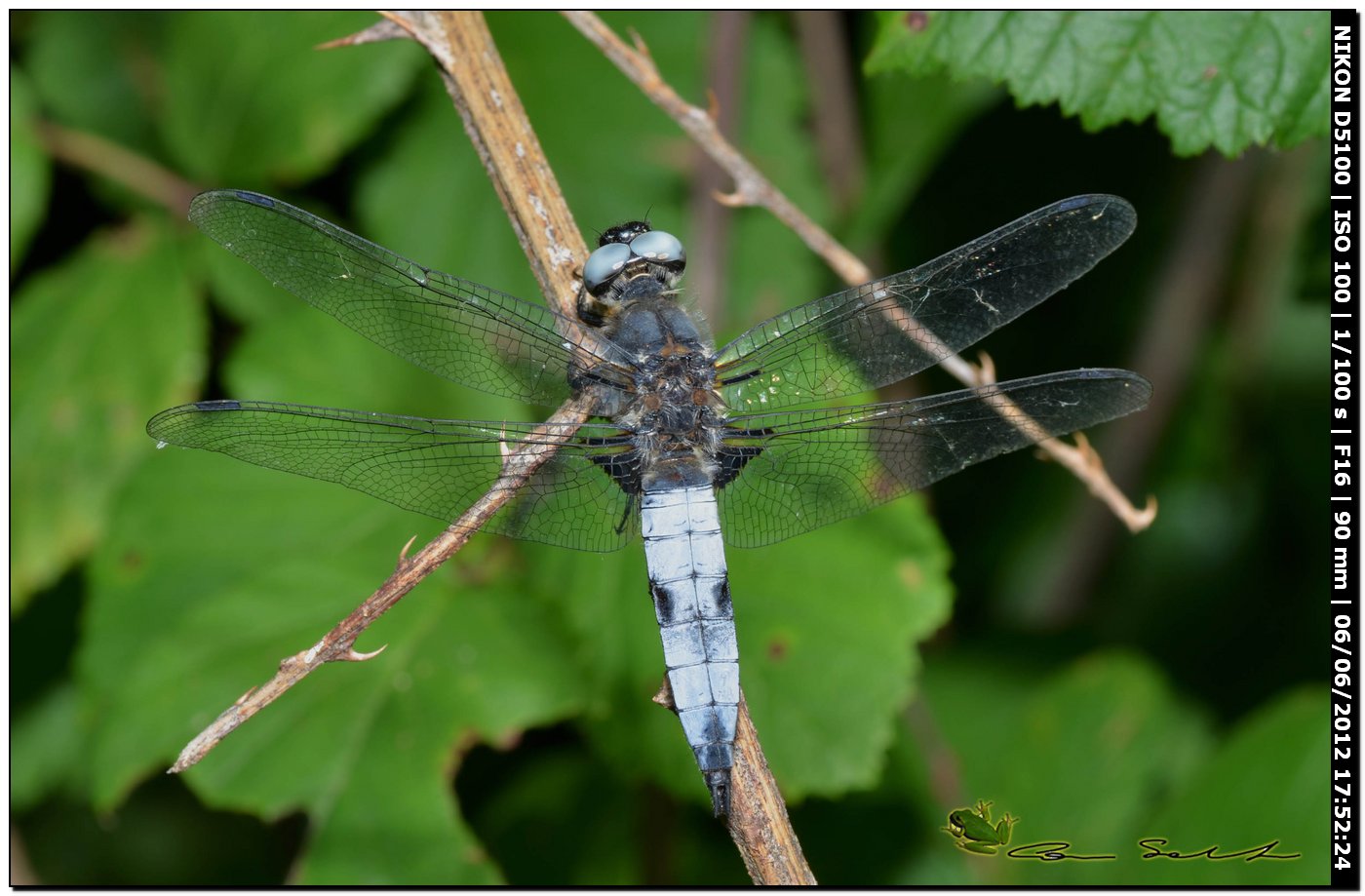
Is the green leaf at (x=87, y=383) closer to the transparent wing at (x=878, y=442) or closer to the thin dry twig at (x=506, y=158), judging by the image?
the thin dry twig at (x=506, y=158)

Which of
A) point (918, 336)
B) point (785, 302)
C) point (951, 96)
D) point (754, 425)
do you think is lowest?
point (754, 425)

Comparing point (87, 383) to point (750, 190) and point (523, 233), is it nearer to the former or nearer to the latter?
point (523, 233)

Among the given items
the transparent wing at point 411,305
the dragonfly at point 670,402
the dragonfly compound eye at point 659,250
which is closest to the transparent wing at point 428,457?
the dragonfly at point 670,402

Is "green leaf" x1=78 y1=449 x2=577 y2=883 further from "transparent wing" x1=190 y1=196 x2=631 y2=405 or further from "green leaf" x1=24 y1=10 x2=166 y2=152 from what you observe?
"green leaf" x1=24 y1=10 x2=166 y2=152

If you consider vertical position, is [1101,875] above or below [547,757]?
below

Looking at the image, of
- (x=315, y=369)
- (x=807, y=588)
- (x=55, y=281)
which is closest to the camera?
(x=807, y=588)

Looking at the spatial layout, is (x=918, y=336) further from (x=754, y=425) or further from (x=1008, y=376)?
(x=1008, y=376)

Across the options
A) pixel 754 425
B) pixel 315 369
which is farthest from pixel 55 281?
pixel 754 425

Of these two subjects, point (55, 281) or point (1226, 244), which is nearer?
point (55, 281)
